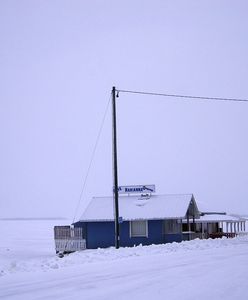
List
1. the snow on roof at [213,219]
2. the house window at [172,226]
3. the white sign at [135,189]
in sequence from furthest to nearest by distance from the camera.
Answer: the snow on roof at [213,219] → the white sign at [135,189] → the house window at [172,226]

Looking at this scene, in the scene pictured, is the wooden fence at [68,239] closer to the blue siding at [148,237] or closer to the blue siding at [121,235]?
the blue siding at [121,235]

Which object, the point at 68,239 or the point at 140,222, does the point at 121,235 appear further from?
the point at 68,239

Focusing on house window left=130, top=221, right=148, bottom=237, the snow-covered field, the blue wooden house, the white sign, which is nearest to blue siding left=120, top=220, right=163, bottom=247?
the blue wooden house

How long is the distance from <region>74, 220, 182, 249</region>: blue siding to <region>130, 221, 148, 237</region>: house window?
0.93ft

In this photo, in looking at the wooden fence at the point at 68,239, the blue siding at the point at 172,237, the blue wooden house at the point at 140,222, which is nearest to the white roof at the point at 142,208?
the blue wooden house at the point at 140,222

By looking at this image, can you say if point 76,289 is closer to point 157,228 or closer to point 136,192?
point 157,228

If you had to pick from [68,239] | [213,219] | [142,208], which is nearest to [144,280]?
[68,239]

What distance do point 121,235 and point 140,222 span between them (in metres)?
1.86

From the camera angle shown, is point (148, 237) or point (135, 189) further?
point (135, 189)

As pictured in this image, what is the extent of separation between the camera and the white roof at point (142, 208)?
36.5 metres

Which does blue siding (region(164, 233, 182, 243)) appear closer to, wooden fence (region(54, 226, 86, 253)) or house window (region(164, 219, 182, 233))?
house window (region(164, 219, 182, 233))

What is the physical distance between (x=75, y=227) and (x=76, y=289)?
27797 mm

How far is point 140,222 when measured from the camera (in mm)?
37031

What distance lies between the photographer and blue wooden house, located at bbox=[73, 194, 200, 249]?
36.2 metres
